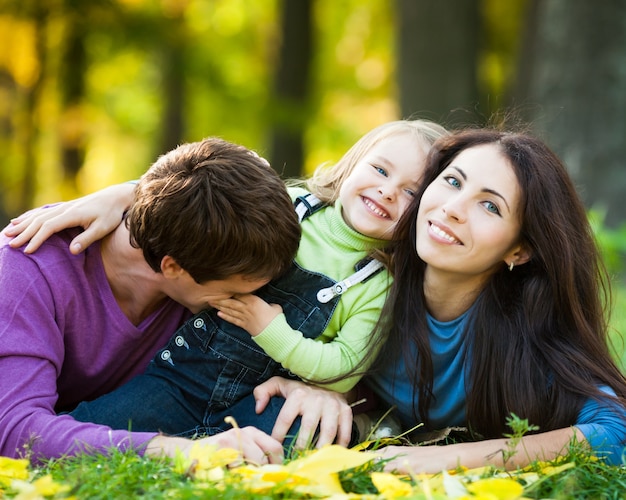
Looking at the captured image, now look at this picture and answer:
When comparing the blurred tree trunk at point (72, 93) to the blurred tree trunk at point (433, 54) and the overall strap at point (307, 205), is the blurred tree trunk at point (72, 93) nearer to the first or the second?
the blurred tree trunk at point (433, 54)

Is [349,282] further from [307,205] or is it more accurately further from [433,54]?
[433,54]

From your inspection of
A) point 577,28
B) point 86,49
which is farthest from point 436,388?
point 86,49

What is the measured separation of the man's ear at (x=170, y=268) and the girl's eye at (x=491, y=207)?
1085mm

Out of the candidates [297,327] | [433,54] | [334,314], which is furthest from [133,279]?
[433,54]

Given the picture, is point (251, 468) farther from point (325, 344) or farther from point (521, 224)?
point (521, 224)

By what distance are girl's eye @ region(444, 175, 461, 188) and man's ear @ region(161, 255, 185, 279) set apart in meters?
1.00

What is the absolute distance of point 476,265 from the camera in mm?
3010

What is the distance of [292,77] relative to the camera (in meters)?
12.6

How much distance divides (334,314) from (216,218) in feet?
1.92

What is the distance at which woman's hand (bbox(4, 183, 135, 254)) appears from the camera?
2.96 metres

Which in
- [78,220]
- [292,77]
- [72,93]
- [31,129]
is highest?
[78,220]

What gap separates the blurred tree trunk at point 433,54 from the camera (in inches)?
374

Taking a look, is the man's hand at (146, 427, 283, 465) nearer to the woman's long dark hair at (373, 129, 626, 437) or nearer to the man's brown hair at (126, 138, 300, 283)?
the man's brown hair at (126, 138, 300, 283)

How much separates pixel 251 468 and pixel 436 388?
1.11 meters
